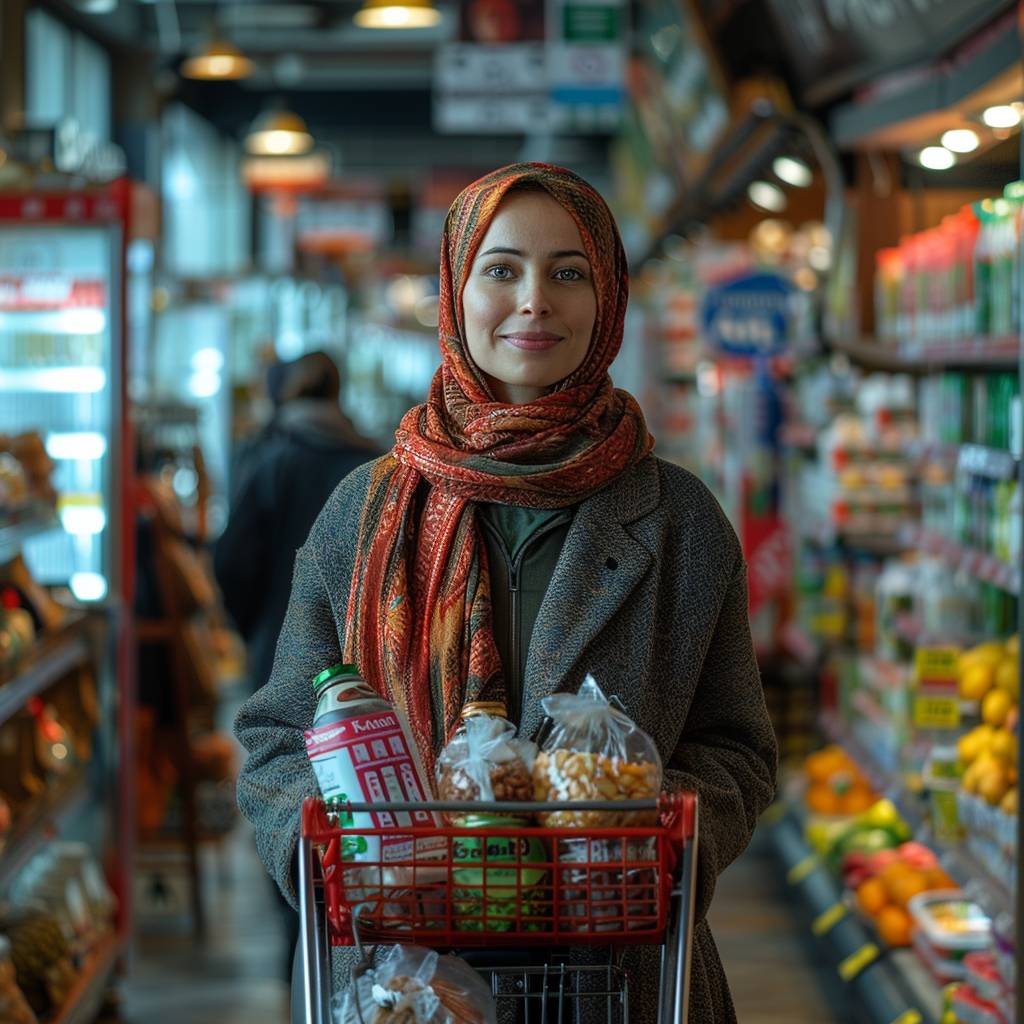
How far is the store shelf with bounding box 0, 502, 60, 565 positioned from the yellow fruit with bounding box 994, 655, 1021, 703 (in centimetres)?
267

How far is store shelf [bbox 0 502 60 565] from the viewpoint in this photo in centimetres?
445

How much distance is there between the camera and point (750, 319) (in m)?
8.66

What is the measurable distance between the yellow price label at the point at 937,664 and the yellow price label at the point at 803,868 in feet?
6.02

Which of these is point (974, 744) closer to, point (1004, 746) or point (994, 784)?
point (1004, 746)

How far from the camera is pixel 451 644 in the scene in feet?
6.95

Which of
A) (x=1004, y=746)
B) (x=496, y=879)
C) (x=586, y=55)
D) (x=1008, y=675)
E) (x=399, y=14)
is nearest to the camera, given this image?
(x=496, y=879)

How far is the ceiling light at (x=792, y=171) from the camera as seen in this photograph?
27.7 feet

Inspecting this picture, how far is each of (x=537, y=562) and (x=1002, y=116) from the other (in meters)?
3.94

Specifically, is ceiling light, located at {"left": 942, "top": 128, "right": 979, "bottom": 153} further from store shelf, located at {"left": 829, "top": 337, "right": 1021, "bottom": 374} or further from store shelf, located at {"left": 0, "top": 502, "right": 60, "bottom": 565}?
store shelf, located at {"left": 0, "top": 502, "right": 60, "bottom": 565}

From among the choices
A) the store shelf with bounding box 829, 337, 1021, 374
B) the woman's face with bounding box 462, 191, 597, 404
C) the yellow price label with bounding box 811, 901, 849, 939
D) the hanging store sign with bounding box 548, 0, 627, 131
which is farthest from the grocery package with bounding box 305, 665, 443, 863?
the hanging store sign with bounding box 548, 0, 627, 131

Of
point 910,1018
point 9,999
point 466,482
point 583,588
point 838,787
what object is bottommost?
point 910,1018

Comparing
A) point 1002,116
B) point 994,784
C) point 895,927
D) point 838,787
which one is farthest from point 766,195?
point 994,784

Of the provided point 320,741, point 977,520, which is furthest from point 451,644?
point 977,520

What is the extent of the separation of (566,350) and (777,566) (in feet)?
20.5
